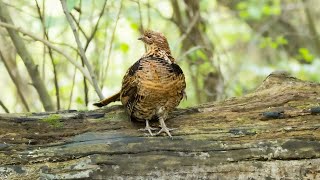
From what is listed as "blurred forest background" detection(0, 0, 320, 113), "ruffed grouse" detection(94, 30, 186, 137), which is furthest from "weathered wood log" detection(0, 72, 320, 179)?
"blurred forest background" detection(0, 0, 320, 113)

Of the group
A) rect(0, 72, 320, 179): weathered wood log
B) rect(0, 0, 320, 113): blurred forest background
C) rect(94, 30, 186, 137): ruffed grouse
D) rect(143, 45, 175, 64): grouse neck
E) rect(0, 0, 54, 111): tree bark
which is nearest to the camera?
rect(0, 72, 320, 179): weathered wood log

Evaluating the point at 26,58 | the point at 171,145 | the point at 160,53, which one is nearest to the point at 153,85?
the point at 160,53

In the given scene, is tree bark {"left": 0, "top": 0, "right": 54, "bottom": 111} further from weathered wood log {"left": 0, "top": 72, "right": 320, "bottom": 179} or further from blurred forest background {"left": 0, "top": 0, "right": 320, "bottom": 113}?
weathered wood log {"left": 0, "top": 72, "right": 320, "bottom": 179}

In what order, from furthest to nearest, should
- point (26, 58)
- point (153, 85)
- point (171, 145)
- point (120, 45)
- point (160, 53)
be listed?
1. point (120, 45)
2. point (26, 58)
3. point (160, 53)
4. point (153, 85)
5. point (171, 145)

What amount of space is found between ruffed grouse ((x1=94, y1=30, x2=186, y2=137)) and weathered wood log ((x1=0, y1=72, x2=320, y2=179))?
12 cm

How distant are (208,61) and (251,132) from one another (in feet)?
9.03

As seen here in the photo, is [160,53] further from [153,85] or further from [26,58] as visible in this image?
[26,58]

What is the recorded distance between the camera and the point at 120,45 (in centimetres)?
515

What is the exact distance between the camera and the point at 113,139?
9.48 feet

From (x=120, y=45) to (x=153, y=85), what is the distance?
2269 mm

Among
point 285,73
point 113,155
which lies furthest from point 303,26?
point 113,155

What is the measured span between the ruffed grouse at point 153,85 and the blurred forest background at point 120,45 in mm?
710

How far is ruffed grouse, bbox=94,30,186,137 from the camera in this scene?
2959mm

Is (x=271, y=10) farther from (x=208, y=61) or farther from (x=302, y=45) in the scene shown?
(x=208, y=61)
